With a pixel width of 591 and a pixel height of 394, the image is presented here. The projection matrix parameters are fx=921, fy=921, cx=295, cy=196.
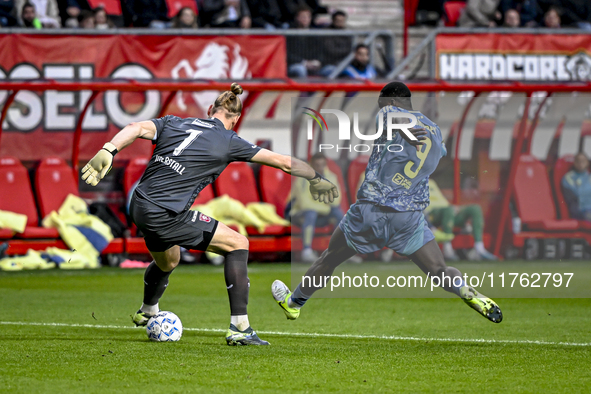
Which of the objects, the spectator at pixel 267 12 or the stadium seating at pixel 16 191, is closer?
the stadium seating at pixel 16 191

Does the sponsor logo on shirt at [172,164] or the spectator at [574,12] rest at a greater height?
the sponsor logo on shirt at [172,164]

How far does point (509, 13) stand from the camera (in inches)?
697

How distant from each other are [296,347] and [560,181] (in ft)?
22.9

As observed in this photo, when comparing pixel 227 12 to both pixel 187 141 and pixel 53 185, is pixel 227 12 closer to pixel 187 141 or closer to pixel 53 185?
pixel 53 185

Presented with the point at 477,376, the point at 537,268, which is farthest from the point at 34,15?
the point at 477,376

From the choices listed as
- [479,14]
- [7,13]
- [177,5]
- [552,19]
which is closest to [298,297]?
[7,13]

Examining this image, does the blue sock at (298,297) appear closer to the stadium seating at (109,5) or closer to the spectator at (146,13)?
the spectator at (146,13)

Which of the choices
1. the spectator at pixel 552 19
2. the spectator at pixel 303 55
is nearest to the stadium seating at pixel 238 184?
the spectator at pixel 303 55

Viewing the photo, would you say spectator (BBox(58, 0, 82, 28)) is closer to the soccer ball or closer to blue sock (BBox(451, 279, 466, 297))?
the soccer ball

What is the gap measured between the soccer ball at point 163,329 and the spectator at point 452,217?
4.31 metres

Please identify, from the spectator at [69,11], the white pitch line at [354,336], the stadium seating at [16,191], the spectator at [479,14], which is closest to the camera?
the white pitch line at [354,336]

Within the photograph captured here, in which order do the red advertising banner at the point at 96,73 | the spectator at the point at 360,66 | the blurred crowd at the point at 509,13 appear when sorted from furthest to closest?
the blurred crowd at the point at 509,13 < the spectator at the point at 360,66 < the red advertising banner at the point at 96,73

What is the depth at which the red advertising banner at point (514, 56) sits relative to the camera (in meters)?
16.0

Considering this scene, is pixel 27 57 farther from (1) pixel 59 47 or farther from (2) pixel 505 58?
(2) pixel 505 58
